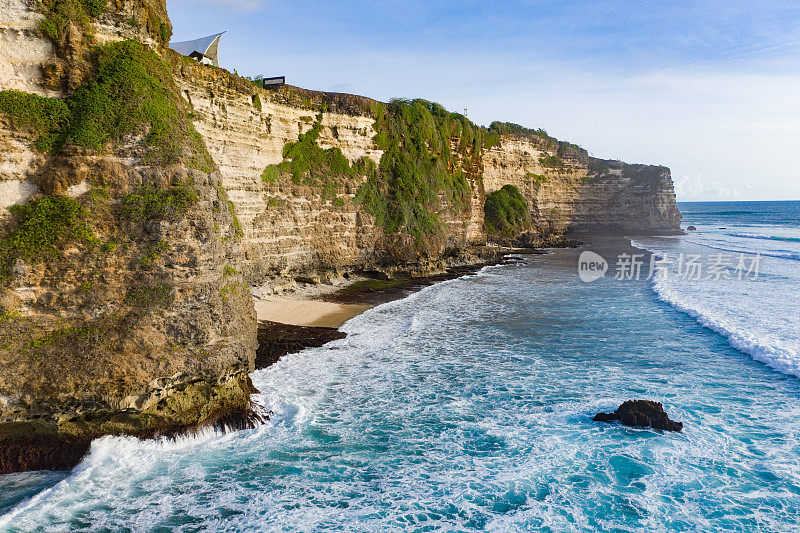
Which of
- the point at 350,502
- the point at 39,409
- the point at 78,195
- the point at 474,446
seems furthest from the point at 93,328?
the point at 474,446

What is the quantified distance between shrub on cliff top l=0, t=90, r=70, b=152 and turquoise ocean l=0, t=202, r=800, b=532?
21.2ft

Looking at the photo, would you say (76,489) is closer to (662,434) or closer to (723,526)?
(723,526)

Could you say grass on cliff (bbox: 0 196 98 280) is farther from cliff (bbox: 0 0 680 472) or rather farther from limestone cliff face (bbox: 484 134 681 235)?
limestone cliff face (bbox: 484 134 681 235)

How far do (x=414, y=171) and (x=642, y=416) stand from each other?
2726 cm

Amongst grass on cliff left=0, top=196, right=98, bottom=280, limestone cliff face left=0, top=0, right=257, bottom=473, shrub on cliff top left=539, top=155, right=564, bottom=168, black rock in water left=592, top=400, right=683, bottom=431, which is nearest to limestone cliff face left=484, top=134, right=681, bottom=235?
shrub on cliff top left=539, top=155, right=564, bottom=168

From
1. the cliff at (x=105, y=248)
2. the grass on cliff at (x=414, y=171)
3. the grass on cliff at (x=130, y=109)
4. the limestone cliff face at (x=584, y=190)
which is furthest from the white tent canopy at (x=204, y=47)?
the limestone cliff face at (x=584, y=190)

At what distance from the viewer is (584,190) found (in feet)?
245

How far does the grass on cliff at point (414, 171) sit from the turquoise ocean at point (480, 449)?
15.4m

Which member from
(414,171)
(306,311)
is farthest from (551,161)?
(306,311)

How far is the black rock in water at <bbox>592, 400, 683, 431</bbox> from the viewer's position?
10875 millimetres

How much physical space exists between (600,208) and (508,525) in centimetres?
7608

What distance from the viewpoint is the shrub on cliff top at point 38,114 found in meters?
9.96

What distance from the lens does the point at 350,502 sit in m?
8.45

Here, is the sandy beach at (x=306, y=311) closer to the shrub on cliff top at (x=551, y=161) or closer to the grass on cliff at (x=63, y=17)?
the grass on cliff at (x=63, y=17)
